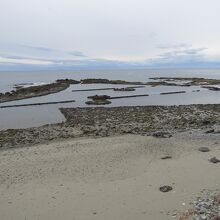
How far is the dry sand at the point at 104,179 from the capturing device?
8297mm

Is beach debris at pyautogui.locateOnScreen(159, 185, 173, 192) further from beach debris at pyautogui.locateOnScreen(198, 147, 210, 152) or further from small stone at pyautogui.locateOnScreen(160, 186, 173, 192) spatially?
beach debris at pyautogui.locateOnScreen(198, 147, 210, 152)

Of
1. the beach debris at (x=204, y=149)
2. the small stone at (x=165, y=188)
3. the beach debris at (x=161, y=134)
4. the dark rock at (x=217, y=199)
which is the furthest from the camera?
the beach debris at (x=161, y=134)

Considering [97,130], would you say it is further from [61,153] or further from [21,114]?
[21,114]

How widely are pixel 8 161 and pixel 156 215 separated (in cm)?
693

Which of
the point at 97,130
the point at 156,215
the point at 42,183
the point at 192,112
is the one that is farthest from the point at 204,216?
the point at 192,112

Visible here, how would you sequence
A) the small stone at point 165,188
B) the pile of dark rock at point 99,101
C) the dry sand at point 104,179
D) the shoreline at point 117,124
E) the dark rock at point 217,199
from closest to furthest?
1. the dark rock at point 217,199
2. the dry sand at point 104,179
3. the small stone at point 165,188
4. the shoreline at point 117,124
5. the pile of dark rock at point 99,101

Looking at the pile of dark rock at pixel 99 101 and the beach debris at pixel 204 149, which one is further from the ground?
the beach debris at pixel 204 149

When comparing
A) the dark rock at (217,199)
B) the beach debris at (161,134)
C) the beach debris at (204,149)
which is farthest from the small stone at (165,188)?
the beach debris at (161,134)

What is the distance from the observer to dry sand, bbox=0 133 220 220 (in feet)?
27.2

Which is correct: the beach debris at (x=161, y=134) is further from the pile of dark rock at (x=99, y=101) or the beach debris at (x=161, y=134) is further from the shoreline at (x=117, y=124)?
the pile of dark rock at (x=99, y=101)

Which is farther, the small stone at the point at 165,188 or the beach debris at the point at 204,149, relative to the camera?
the beach debris at the point at 204,149

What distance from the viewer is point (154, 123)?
2148 centimetres

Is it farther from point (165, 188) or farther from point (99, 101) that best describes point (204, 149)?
point (99, 101)

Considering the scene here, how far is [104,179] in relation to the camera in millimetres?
10492
